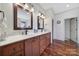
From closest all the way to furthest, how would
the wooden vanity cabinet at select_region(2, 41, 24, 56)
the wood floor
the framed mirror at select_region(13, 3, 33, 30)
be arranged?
the wooden vanity cabinet at select_region(2, 41, 24, 56) < the framed mirror at select_region(13, 3, 33, 30) < the wood floor

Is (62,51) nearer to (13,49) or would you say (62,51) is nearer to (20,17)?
(20,17)

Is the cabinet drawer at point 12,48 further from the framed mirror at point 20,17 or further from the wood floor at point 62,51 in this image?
the wood floor at point 62,51

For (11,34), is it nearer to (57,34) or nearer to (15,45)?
(15,45)

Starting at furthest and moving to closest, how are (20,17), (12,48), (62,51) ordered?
(62,51)
(20,17)
(12,48)

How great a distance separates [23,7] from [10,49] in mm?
1770

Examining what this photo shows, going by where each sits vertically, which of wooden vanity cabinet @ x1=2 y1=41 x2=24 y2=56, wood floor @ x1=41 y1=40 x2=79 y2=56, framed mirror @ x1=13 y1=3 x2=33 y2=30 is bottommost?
wood floor @ x1=41 y1=40 x2=79 y2=56

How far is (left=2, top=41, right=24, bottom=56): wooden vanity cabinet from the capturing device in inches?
60.8

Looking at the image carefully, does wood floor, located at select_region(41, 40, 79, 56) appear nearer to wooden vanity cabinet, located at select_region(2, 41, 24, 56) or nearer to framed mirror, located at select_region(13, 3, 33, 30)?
framed mirror, located at select_region(13, 3, 33, 30)

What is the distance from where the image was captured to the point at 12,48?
67.1 inches

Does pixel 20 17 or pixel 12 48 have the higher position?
pixel 20 17

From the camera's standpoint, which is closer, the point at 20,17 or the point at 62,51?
the point at 20,17

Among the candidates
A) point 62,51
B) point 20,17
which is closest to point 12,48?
point 20,17

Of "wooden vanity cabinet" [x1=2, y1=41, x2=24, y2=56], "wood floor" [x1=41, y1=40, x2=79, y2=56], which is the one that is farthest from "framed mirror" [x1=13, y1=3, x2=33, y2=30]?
"wood floor" [x1=41, y1=40, x2=79, y2=56]

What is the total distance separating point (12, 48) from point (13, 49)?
1.8 inches
